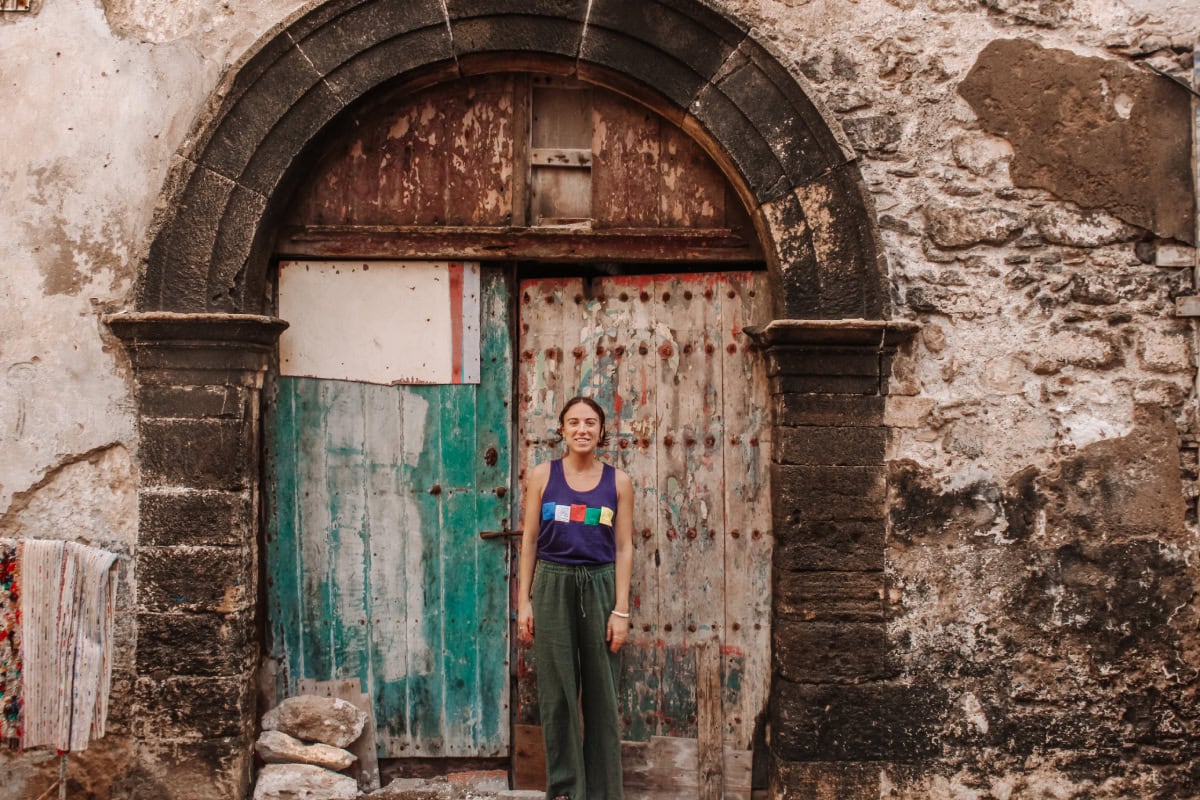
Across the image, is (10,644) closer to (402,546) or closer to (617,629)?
(402,546)

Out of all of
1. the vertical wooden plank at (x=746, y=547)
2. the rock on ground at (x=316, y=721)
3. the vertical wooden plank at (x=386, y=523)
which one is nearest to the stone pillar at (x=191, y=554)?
the rock on ground at (x=316, y=721)

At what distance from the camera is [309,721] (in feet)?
11.6

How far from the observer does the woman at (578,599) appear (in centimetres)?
317

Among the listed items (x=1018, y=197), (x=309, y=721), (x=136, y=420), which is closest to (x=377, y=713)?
(x=309, y=721)

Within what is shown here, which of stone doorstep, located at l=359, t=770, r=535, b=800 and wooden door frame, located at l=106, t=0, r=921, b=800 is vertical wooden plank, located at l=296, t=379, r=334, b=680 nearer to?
wooden door frame, located at l=106, t=0, r=921, b=800

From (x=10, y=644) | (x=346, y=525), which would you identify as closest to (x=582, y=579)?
(x=346, y=525)

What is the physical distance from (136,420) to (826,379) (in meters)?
2.68

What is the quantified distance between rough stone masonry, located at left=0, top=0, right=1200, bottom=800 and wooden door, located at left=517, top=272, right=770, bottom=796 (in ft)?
0.79

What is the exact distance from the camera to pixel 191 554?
3346 mm

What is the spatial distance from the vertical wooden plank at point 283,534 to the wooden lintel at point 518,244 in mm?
599

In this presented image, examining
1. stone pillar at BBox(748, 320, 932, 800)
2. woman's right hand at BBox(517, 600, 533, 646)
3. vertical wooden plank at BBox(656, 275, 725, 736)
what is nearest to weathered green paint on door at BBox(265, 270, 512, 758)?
woman's right hand at BBox(517, 600, 533, 646)

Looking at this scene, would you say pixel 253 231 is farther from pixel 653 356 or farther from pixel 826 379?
pixel 826 379

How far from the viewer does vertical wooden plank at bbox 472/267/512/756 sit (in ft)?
12.2

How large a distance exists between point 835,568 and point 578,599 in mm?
1011
